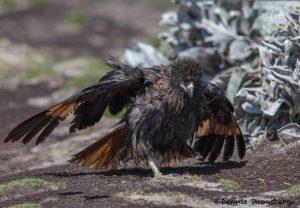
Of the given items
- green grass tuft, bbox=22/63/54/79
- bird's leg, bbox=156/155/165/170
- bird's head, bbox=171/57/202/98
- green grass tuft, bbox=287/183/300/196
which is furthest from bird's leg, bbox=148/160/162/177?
green grass tuft, bbox=22/63/54/79

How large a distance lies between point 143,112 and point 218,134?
1593mm

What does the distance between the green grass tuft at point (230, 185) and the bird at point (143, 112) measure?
81 centimetres

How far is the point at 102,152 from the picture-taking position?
10.4m

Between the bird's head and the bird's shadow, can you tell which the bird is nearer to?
the bird's head

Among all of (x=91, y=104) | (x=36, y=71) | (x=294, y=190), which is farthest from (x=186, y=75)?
(x=36, y=71)

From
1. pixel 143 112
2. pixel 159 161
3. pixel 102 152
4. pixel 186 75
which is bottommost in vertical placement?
pixel 159 161

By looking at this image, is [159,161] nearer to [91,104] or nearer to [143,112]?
[143,112]

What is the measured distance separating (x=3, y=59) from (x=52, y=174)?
414 inches

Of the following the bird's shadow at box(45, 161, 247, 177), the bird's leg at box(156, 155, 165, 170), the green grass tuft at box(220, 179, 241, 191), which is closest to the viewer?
the green grass tuft at box(220, 179, 241, 191)

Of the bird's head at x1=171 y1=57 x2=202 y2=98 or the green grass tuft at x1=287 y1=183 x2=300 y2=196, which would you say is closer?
the green grass tuft at x1=287 y1=183 x2=300 y2=196

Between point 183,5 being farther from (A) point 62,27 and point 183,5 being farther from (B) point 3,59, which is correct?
(A) point 62,27

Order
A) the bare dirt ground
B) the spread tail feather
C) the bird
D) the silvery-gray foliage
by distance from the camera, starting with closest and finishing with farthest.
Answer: the bare dirt ground → the bird → the spread tail feather → the silvery-gray foliage

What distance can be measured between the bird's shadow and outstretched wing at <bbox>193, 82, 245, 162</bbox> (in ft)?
0.51

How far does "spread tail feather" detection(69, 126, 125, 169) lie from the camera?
407 inches
